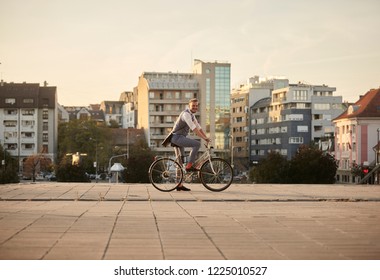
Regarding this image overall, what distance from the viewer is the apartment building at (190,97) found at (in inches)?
5364

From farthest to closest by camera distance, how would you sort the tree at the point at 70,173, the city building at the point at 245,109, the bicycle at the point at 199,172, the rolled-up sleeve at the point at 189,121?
the city building at the point at 245,109
the tree at the point at 70,173
the bicycle at the point at 199,172
the rolled-up sleeve at the point at 189,121

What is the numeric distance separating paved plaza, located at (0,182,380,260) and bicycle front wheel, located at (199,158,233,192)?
4.99 feet

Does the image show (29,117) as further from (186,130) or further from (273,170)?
(186,130)

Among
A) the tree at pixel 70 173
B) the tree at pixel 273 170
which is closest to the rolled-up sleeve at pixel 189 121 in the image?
the tree at pixel 70 173

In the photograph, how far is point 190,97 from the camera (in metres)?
138

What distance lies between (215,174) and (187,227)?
22.1ft

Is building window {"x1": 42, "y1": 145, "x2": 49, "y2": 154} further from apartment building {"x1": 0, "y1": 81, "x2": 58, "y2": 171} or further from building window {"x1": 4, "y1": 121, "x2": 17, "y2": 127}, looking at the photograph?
building window {"x1": 4, "y1": 121, "x2": 17, "y2": 127}

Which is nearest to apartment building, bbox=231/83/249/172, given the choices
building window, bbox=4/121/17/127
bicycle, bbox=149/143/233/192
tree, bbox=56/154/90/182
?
building window, bbox=4/121/17/127

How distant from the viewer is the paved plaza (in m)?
6.78

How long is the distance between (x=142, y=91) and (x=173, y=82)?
9937mm

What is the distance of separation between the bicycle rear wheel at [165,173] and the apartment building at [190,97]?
11921 centimetres

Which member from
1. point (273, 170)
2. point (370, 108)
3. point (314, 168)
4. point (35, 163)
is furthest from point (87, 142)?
point (314, 168)

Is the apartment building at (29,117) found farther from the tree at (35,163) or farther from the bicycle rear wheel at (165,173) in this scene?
the bicycle rear wheel at (165,173)
